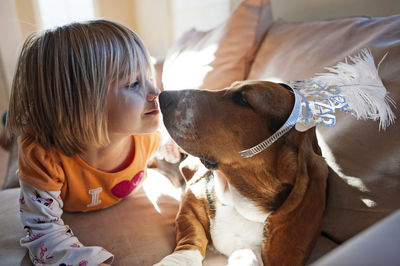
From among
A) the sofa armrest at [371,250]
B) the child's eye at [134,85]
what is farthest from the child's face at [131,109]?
the sofa armrest at [371,250]

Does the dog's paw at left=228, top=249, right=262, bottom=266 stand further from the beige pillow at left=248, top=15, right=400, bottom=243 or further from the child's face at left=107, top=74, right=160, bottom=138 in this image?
the child's face at left=107, top=74, right=160, bottom=138

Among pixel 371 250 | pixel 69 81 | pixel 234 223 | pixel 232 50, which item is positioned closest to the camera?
pixel 371 250

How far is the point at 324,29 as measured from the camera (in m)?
1.06

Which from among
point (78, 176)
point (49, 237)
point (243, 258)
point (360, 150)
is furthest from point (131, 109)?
point (360, 150)

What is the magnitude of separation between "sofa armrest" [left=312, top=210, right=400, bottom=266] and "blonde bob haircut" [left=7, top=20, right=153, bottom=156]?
0.76 m

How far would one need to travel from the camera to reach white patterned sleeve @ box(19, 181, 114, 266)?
0.76 meters

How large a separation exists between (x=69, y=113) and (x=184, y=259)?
1.82 ft

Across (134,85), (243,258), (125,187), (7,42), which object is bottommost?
(125,187)

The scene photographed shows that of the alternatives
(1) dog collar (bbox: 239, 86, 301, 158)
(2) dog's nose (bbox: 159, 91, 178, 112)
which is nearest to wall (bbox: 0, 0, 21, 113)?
(2) dog's nose (bbox: 159, 91, 178, 112)

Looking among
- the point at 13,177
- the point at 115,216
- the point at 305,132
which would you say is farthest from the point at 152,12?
the point at 305,132

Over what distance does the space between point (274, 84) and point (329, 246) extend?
1.33 ft

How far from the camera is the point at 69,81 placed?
87cm

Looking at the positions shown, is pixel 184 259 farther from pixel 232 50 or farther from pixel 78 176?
pixel 232 50

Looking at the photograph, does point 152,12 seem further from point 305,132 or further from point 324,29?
point 305,132
